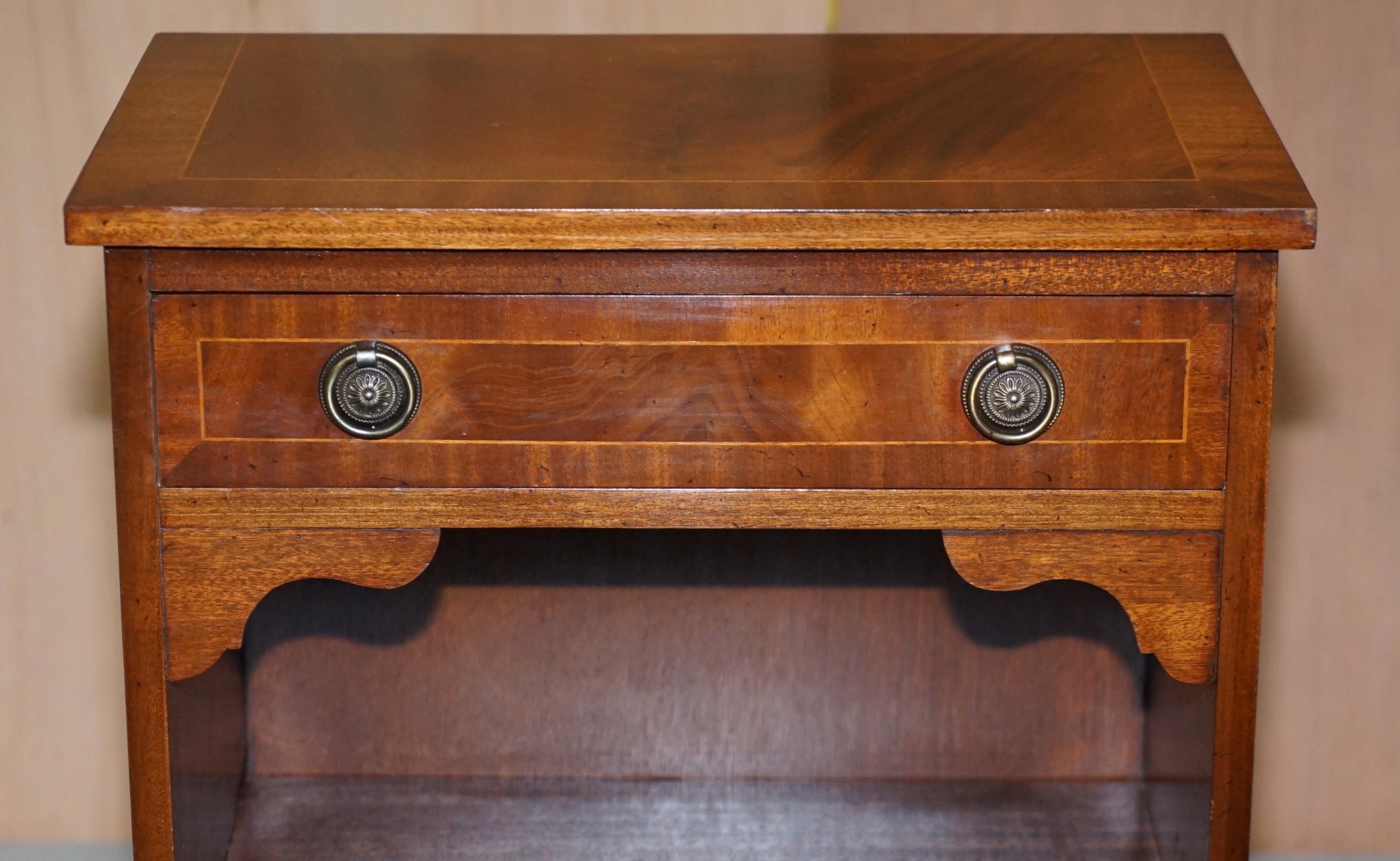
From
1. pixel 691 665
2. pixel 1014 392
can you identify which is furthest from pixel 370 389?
pixel 691 665

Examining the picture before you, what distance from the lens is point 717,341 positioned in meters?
1.20

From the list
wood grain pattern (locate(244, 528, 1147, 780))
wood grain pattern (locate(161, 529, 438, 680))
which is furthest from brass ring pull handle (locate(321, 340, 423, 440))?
wood grain pattern (locate(244, 528, 1147, 780))

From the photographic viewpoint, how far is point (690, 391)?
121 centimetres

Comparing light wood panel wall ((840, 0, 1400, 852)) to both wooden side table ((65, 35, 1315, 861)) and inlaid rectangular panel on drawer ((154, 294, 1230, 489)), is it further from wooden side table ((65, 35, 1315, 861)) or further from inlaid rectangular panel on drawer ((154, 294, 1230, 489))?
inlaid rectangular panel on drawer ((154, 294, 1230, 489))

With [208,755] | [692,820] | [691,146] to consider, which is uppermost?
[691,146]

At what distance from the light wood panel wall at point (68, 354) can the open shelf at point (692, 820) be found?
15.4 inches

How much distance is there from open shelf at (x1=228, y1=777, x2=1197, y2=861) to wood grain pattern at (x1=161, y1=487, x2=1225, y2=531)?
1.89 ft

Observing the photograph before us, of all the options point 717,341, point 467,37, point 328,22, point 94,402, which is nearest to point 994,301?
point 717,341

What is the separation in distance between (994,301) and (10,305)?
1447mm

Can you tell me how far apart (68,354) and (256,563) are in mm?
886

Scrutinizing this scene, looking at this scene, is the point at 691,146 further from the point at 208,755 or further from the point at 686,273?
the point at 208,755

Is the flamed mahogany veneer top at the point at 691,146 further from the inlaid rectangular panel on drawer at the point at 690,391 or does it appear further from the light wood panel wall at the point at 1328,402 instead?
the light wood panel wall at the point at 1328,402

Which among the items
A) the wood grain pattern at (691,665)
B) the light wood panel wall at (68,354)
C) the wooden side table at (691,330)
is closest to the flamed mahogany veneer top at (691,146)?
the wooden side table at (691,330)

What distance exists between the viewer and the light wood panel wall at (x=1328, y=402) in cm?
185
